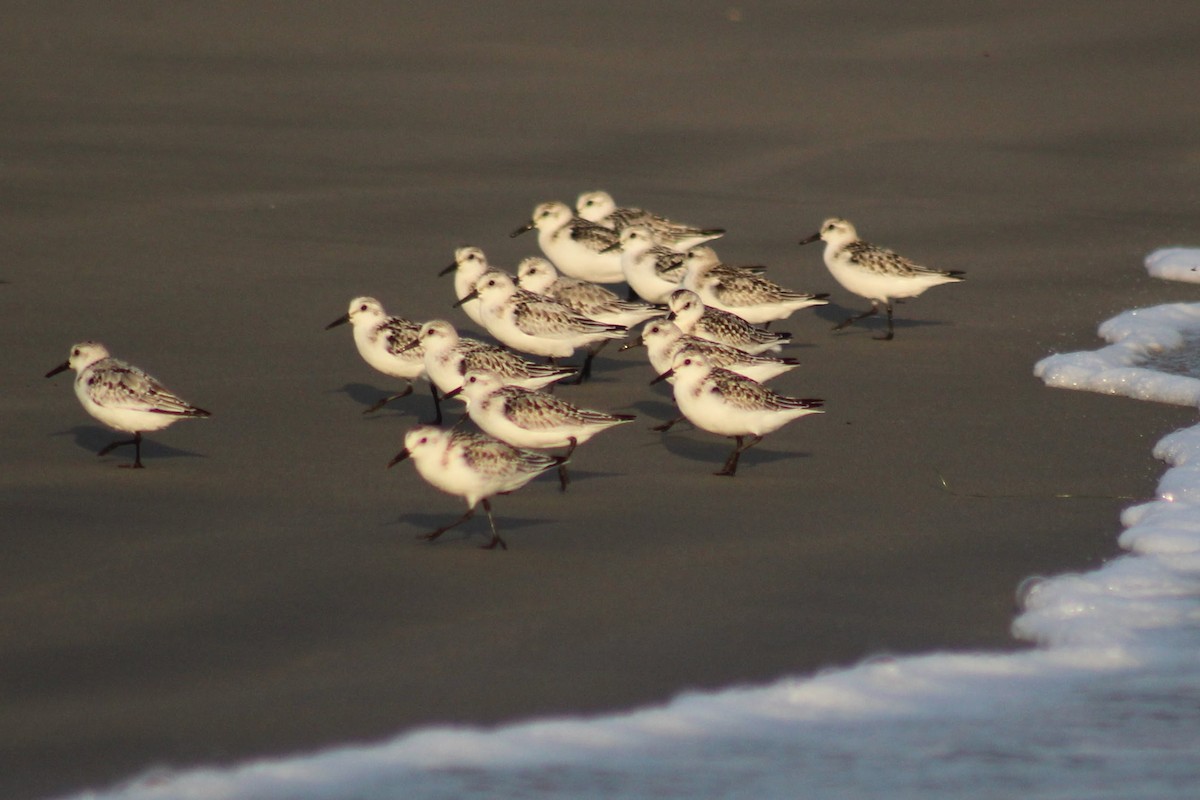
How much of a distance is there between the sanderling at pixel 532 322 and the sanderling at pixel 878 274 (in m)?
1.93

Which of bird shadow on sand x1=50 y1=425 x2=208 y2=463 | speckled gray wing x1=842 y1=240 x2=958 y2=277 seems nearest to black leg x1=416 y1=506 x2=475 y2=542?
bird shadow on sand x1=50 y1=425 x2=208 y2=463

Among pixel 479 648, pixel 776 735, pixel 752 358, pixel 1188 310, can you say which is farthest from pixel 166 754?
pixel 1188 310

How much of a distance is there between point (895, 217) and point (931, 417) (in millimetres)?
4890

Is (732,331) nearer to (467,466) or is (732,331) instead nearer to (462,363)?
(462,363)

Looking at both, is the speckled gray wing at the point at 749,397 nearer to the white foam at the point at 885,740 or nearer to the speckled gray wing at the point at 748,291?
the white foam at the point at 885,740

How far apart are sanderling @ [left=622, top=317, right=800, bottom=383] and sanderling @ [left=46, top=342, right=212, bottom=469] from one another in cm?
254

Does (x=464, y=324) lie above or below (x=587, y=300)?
below

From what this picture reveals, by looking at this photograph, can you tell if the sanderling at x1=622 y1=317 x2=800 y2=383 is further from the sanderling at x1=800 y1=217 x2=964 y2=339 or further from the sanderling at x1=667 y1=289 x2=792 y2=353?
the sanderling at x1=800 y1=217 x2=964 y2=339

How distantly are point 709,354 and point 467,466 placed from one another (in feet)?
8.17

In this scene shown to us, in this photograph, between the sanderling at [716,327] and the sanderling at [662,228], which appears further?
the sanderling at [662,228]

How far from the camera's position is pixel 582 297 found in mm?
10641

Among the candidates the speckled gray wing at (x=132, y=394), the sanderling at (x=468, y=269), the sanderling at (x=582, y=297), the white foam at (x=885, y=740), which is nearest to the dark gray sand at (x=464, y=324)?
the white foam at (x=885, y=740)

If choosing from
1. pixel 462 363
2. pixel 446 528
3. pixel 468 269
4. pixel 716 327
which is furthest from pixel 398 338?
pixel 446 528

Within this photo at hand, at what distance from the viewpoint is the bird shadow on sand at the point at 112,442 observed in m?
8.18
